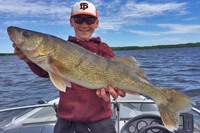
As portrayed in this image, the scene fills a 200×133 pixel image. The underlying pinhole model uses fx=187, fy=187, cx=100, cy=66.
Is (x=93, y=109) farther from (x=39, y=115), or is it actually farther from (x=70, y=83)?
(x=39, y=115)

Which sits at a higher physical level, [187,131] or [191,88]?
[187,131]

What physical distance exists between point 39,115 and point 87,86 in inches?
144

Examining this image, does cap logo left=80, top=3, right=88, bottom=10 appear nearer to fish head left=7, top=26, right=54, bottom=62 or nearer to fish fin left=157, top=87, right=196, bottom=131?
fish head left=7, top=26, right=54, bottom=62

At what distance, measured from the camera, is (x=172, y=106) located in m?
3.10

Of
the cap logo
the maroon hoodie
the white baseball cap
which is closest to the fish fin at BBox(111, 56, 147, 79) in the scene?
the maroon hoodie

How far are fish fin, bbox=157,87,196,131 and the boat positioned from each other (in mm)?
552

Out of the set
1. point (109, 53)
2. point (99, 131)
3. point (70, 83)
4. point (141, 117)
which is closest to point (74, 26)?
point (109, 53)

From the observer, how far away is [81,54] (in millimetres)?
2881

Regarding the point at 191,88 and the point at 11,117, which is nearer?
the point at 11,117

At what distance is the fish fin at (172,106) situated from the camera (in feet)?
9.83

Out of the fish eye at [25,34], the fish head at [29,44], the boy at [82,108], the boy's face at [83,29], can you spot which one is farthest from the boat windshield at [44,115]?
the fish eye at [25,34]

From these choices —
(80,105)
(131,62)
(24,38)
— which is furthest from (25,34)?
(131,62)

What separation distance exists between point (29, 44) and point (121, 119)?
11.2ft

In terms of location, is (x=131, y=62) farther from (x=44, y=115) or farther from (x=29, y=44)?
(x=44, y=115)
